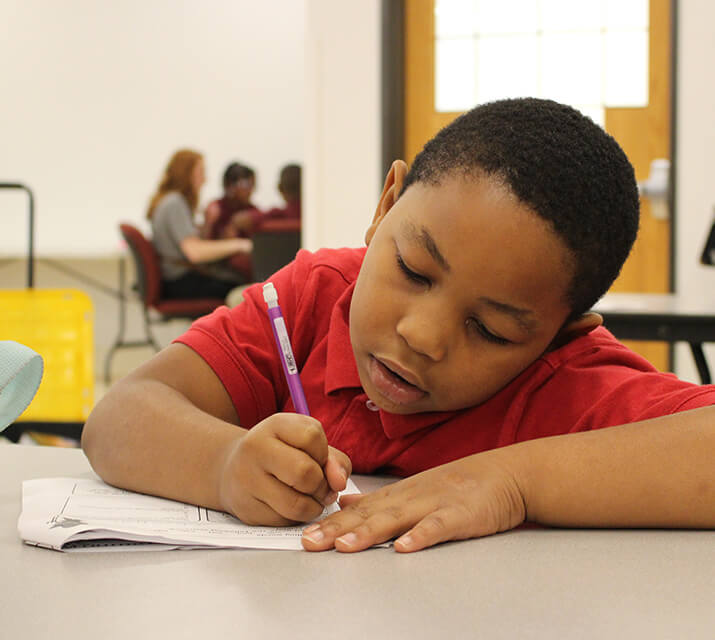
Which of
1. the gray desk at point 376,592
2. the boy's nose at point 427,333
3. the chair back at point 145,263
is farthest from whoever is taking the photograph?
the chair back at point 145,263

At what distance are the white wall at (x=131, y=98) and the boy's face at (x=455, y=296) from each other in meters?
5.57

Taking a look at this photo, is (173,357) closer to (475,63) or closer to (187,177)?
(475,63)

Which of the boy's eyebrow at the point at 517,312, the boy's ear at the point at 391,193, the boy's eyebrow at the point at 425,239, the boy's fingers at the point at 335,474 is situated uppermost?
the boy's ear at the point at 391,193

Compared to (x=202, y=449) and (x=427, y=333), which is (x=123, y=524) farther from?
(x=427, y=333)

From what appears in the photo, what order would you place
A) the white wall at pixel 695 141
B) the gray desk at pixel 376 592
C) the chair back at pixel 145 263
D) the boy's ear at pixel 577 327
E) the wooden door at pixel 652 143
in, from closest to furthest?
the gray desk at pixel 376 592
the boy's ear at pixel 577 327
the white wall at pixel 695 141
the wooden door at pixel 652 143
the chair back at pixel 145 263

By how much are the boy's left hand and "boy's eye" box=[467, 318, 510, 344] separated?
0.10 metres

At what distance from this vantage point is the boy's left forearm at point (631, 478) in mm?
593

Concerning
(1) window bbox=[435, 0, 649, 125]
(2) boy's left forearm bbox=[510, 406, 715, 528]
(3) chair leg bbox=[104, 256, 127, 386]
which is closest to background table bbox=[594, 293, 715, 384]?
(2) boy's left forearm bbox=[510, 406, 715, 528]

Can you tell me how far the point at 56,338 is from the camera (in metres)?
2.32

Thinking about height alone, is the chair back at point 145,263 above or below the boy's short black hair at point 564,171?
below

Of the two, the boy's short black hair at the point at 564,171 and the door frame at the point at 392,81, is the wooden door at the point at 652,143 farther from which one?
the boy's short black hair at the point at 564,171

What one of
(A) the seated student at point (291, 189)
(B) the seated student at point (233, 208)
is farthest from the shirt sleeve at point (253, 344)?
(B) the seated student at point (233, 208)

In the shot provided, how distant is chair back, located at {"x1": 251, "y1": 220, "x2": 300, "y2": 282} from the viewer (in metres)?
3.87

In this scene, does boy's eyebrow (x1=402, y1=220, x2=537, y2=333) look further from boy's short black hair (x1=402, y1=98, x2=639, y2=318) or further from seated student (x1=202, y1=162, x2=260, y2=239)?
seated student (x1=202, y1=162, x2=260, y2=239)
